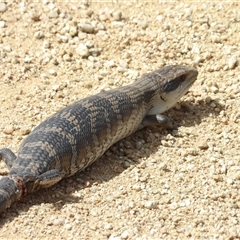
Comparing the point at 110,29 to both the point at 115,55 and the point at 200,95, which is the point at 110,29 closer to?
the point at 115,55

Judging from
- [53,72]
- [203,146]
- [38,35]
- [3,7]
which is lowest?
[203,146]

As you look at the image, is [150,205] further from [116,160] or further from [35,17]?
[35,17]

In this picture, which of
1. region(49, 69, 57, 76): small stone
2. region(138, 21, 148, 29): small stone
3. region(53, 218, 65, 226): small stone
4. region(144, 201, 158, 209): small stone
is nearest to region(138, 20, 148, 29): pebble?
region(138, 21, 148, 29): small stone

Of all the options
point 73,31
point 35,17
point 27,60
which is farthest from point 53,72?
point 35,17

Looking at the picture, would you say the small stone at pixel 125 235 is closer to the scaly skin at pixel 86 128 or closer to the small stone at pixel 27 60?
the scaly skin at pixel 86 128

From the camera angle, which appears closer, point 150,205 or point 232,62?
point 150,205

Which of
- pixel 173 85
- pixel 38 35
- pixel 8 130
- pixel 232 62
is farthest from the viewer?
pixel 38 35

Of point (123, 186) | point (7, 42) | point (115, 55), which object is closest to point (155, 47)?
point (115, 55)
